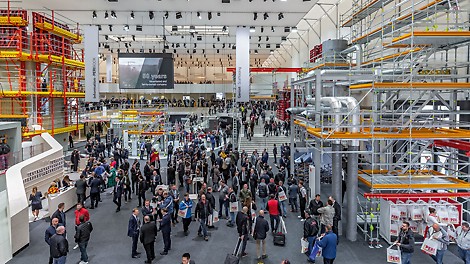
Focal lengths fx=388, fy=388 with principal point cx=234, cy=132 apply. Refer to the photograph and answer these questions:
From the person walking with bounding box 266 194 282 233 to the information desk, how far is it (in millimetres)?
6897

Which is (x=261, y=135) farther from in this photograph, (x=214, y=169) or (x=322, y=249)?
(x=322, y=249)

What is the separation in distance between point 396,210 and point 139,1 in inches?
658

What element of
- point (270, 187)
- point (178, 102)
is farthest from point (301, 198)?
point (178, 102)

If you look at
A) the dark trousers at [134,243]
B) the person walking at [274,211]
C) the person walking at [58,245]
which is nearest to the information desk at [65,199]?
the dark trousers at [134,243]

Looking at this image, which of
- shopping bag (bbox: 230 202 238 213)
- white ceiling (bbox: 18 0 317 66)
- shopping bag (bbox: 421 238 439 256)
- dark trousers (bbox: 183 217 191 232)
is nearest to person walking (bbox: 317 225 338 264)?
shopping bag (bbox: 421 238 439 256)

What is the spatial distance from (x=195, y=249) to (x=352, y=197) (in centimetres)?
440

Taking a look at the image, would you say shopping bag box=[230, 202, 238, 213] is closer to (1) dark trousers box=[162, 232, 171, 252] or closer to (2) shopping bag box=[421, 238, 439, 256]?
(1) dark trousers box=[162, 232, 171, 252]

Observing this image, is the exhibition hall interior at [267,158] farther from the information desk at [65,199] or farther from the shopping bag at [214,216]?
the shopping bag at [214,216]

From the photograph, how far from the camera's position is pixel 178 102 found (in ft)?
152

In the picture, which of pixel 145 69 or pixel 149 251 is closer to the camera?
pixel 149 251

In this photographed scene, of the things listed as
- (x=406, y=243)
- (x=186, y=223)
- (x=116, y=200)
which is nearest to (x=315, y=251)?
(x=406, y=243)

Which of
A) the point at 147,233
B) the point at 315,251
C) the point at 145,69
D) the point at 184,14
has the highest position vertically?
the point at 184,14

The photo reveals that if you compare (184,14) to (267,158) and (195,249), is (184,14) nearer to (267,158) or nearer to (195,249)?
(267,158)

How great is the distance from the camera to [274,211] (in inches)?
415
